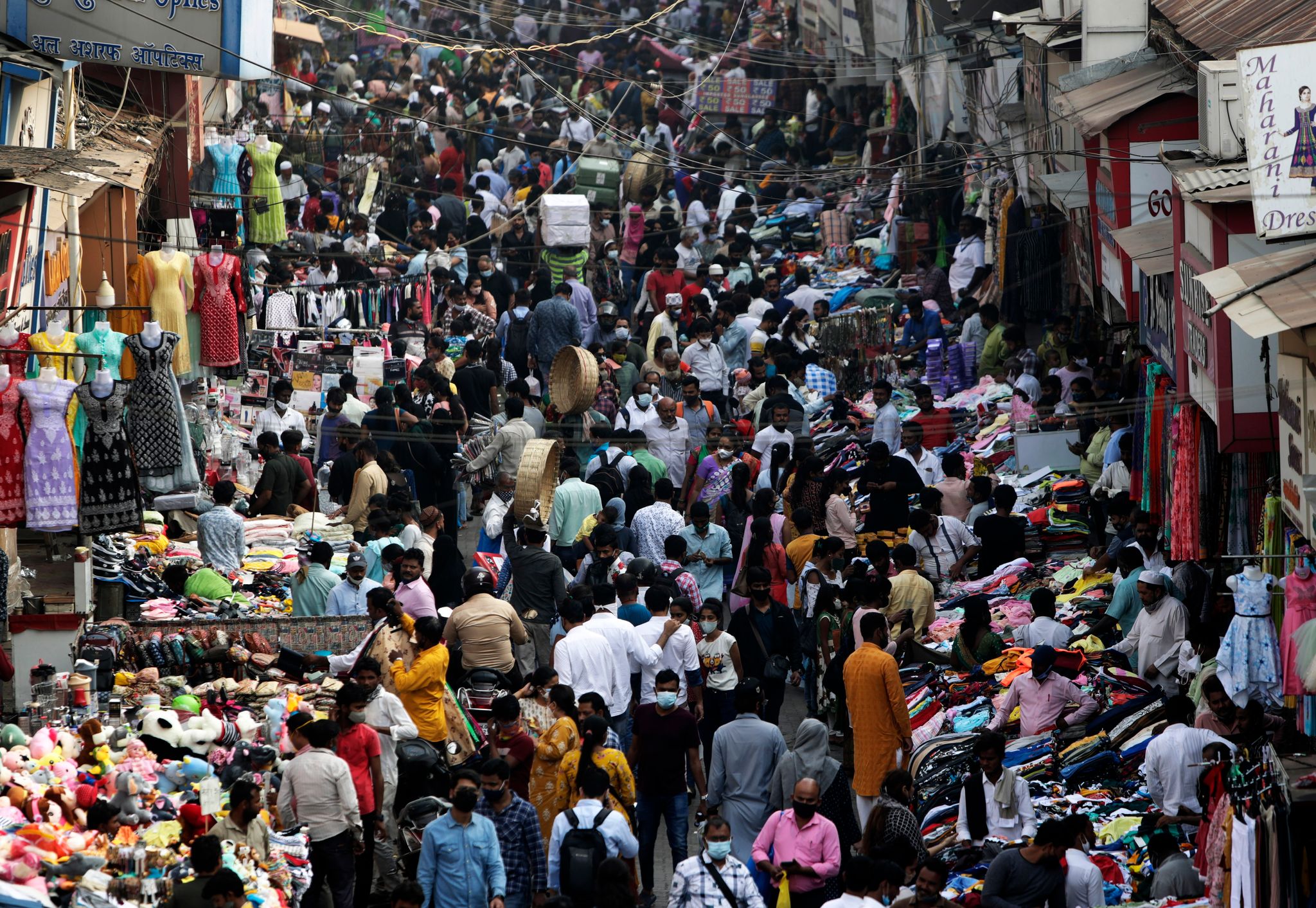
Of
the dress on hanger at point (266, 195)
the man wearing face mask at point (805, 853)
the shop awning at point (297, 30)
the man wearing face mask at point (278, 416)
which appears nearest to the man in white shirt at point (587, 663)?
the man wearing face mask at point (805, 853)

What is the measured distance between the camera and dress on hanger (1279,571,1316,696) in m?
10.2

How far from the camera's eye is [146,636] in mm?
12195

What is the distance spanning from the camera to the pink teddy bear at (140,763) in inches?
396

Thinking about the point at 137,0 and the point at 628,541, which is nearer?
the point at 628,541

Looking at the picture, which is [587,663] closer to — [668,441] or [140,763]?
[140,763]

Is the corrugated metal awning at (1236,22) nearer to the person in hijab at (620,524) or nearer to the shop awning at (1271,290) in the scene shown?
the shop awning at (1271,290)

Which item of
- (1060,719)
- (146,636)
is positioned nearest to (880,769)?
(1060,719)

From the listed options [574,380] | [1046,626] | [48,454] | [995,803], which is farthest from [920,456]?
[48,454]

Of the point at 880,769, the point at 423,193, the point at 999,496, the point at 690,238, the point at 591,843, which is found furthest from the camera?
the point at 423,193

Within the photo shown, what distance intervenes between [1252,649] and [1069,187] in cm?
847

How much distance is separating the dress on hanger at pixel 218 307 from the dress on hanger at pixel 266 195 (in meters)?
6.86

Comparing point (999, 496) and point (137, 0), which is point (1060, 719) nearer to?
point (999, 496)

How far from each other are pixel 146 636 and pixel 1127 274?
8.18 metres

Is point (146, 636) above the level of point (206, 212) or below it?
below
